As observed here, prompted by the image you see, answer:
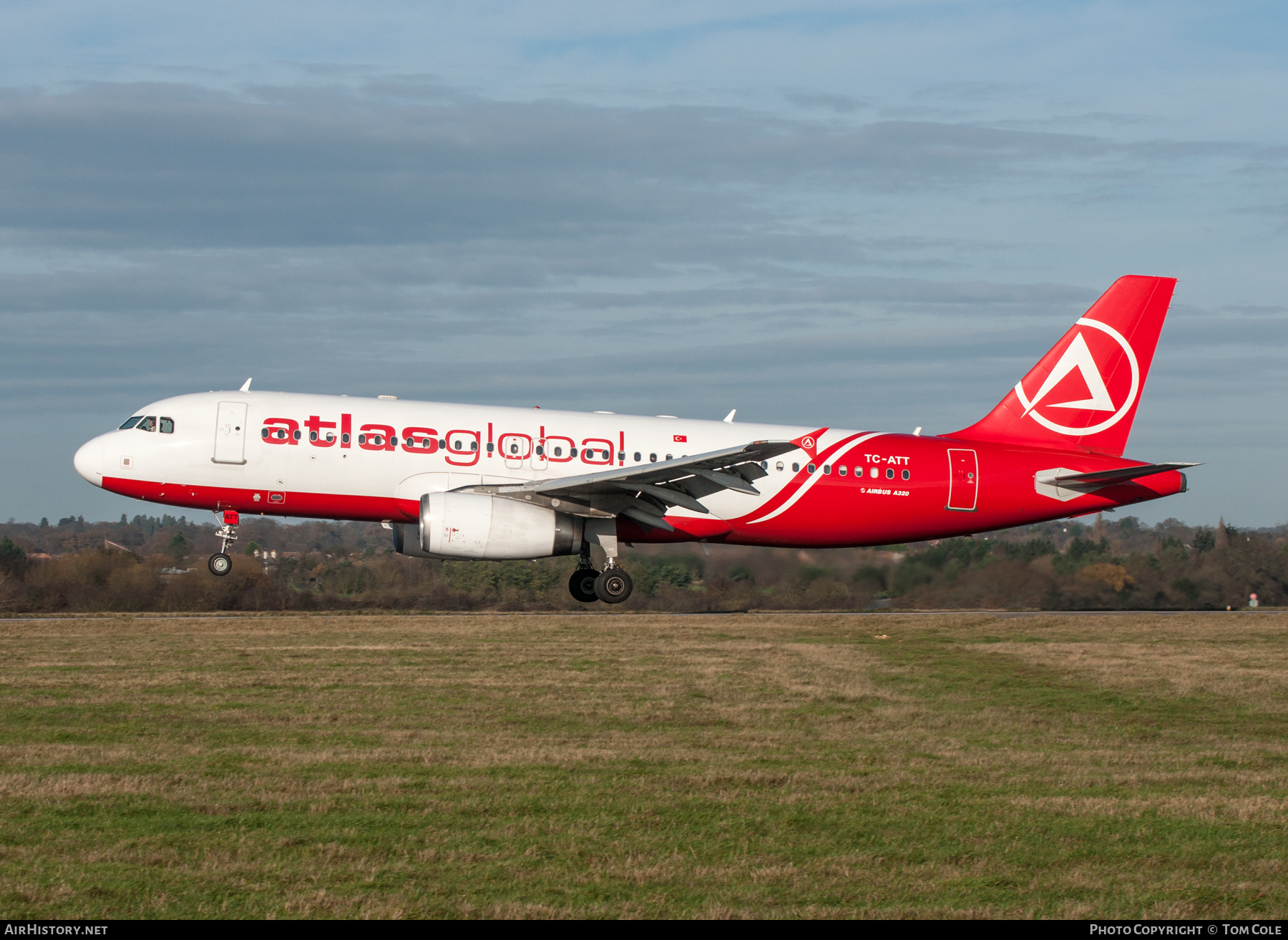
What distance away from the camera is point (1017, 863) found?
1215 cm

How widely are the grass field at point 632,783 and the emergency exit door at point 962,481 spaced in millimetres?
4088

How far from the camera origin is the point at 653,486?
27.4 meters

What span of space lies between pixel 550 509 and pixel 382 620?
18.0m

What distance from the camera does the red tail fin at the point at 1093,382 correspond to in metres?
31.5

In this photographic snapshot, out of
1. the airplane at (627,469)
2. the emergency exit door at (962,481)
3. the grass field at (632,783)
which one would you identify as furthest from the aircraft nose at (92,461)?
the emergency exit door at (962,481)

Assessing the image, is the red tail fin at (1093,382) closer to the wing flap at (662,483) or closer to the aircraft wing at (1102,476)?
the aircraft wing at (1102,476)

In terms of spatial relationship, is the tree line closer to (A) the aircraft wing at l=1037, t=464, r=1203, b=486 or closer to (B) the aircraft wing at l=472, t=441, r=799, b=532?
(A) the aircraft wing at l=1037, t=464, r=1203, b=486

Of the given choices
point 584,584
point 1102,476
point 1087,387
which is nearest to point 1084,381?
point 1087,387

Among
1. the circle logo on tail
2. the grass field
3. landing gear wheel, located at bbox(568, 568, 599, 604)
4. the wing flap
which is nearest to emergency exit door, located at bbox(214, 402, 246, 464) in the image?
the grass field

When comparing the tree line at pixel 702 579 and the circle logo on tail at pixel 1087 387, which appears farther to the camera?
the tree line at pixel 702 579

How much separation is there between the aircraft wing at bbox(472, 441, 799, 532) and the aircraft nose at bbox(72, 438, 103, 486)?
757 cm

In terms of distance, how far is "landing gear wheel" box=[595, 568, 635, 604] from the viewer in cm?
2817

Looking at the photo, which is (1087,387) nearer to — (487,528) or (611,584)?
(611,584)

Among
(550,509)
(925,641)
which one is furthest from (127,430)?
(925,641)
